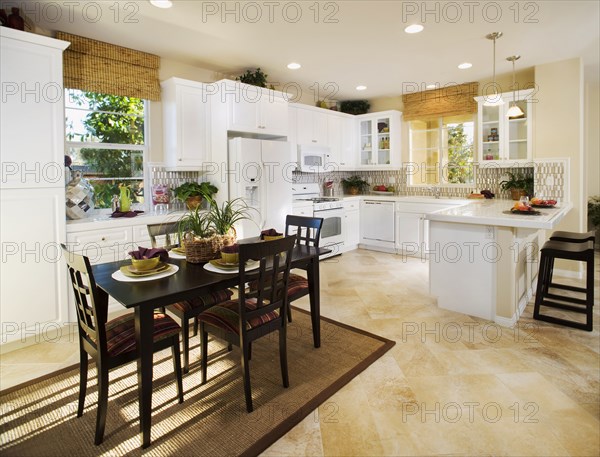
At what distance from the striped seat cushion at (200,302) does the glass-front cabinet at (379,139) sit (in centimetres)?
441

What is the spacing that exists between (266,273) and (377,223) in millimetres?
4255

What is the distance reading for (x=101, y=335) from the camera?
175 cm

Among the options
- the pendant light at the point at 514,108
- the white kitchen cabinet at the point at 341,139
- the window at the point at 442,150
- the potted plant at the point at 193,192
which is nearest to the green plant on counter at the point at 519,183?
the window at the point at 442,150

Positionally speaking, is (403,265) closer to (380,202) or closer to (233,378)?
(380,202)

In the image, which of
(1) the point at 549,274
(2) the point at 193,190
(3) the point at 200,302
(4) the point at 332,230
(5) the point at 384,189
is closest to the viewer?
(3) the point at 200,302

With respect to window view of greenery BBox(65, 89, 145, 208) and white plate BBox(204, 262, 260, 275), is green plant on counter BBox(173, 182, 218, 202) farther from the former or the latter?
white plate BBox(204, 262, 260, 275)

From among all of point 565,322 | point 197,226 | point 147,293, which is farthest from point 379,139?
point 147,293

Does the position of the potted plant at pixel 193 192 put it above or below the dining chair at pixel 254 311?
above

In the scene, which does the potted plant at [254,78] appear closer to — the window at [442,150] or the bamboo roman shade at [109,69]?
the bamboo roman shade at [109,69]

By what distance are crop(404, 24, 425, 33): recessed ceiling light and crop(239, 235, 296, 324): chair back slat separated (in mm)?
2496

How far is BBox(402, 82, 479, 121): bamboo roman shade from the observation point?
5.44 meters

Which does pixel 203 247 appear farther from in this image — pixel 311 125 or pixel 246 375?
pixel 311 125

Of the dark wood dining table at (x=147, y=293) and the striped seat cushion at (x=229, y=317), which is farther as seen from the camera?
the striped seat cushion at (x=229, y=317)

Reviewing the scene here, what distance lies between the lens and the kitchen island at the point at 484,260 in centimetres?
310
